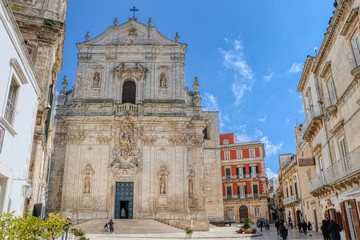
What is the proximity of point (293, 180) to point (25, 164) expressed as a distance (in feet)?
87.9

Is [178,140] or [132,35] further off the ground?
[132,35]

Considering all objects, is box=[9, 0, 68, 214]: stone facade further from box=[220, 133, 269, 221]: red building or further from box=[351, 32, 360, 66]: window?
box=[220, 133, 269, 221]: red building

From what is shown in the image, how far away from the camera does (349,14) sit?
1069 cm

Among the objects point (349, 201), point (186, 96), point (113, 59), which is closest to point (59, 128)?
point (113, 59)

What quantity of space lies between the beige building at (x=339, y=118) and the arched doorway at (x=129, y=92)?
46.7 ft

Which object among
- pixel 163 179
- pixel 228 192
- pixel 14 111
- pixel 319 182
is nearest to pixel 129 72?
pixel 163 179

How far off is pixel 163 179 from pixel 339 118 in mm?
13572

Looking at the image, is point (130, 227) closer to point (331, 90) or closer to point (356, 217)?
point (356, 217)

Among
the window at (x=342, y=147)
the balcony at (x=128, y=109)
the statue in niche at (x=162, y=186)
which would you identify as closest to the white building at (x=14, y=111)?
the window at (x=342, y=147)

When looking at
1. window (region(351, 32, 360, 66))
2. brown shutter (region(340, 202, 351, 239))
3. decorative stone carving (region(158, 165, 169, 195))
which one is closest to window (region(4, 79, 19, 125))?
window (region(351, 32, 360, 66))

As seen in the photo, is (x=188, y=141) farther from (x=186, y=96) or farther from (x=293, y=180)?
(x=293, y=180)

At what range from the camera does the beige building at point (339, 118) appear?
10492 mm

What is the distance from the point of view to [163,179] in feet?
74.7

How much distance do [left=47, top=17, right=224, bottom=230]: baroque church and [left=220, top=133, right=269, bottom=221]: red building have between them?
19.4 metres
